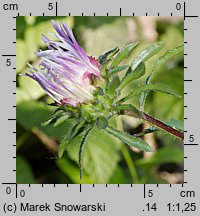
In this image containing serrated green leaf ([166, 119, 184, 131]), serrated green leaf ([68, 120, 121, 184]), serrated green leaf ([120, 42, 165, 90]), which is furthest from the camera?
serrated green leaf ([68, 120, 121, 184])

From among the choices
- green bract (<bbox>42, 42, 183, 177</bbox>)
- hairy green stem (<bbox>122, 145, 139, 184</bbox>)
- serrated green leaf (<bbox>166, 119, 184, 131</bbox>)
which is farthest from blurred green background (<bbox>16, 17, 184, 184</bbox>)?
green bract (<bbox>42, 42, 183, 177</bbox>)

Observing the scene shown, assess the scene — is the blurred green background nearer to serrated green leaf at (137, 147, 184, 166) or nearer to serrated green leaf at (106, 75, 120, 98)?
serrated green leaf at (137, 147, 184, 166)

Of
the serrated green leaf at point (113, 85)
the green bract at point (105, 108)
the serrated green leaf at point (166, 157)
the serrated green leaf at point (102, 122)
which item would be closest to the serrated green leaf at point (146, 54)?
the green bract at point (105, 108)

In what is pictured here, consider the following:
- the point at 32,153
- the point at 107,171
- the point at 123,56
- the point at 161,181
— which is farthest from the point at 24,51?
the point at 123,56

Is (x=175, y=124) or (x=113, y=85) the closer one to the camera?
(x=113, y=85)

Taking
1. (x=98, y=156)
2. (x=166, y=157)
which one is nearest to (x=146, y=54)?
(x=98, y=156)

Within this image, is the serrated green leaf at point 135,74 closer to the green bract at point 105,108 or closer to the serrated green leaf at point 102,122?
the green bract at point 105,108

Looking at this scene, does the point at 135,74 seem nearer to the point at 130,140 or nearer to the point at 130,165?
the point at 130,140
